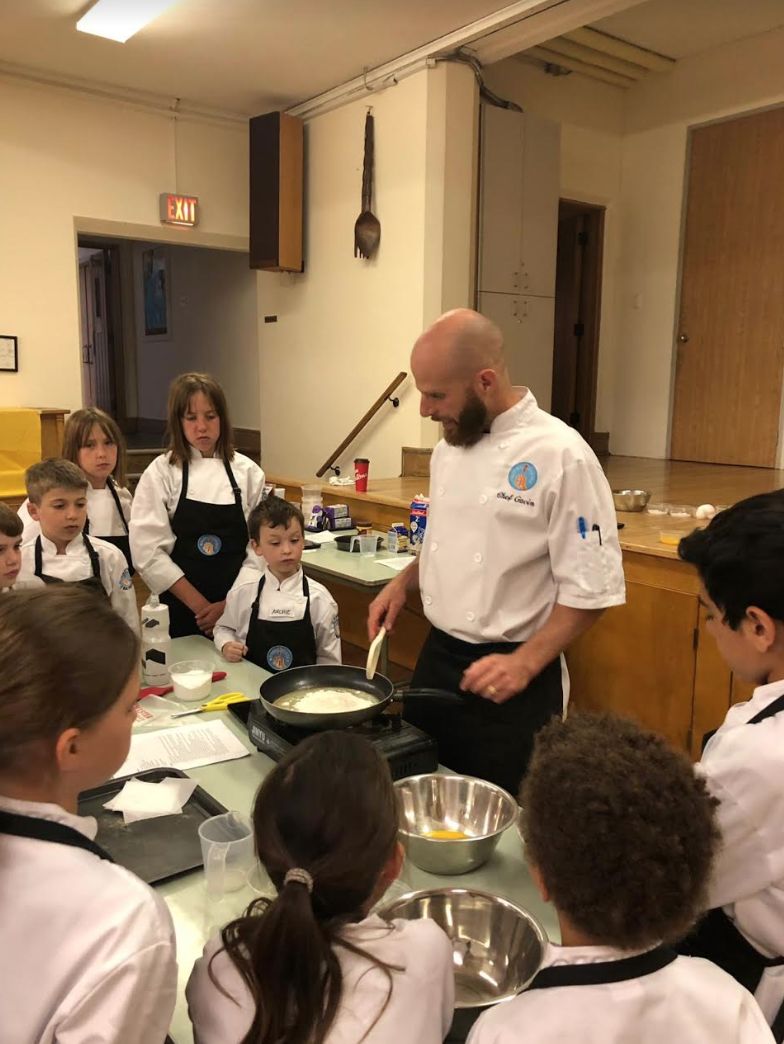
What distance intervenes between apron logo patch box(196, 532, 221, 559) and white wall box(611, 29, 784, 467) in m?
4.91

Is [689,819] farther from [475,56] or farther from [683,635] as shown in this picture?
[475,56]

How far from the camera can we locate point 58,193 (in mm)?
5477

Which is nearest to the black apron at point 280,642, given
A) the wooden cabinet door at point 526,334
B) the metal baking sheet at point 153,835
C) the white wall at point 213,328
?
the metal baking sheet at point 153,835

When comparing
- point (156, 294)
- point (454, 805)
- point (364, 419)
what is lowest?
point (454, 805)

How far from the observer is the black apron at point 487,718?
1887 millimetres

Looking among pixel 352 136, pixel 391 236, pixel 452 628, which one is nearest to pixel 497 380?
pixel 452 628

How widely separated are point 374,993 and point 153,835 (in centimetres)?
60

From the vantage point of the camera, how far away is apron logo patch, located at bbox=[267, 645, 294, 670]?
255cm

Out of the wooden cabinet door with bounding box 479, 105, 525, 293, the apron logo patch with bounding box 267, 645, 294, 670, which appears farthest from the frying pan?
the wooden cabinet door with bounding box 479, 105, 525, 293

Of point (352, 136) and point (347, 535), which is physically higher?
point (352, 136)

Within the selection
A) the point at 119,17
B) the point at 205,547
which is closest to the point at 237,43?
the point at 119,17

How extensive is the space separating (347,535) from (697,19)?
4.59m

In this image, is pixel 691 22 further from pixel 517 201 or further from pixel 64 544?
pixel 64 544

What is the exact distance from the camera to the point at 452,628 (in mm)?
1948
